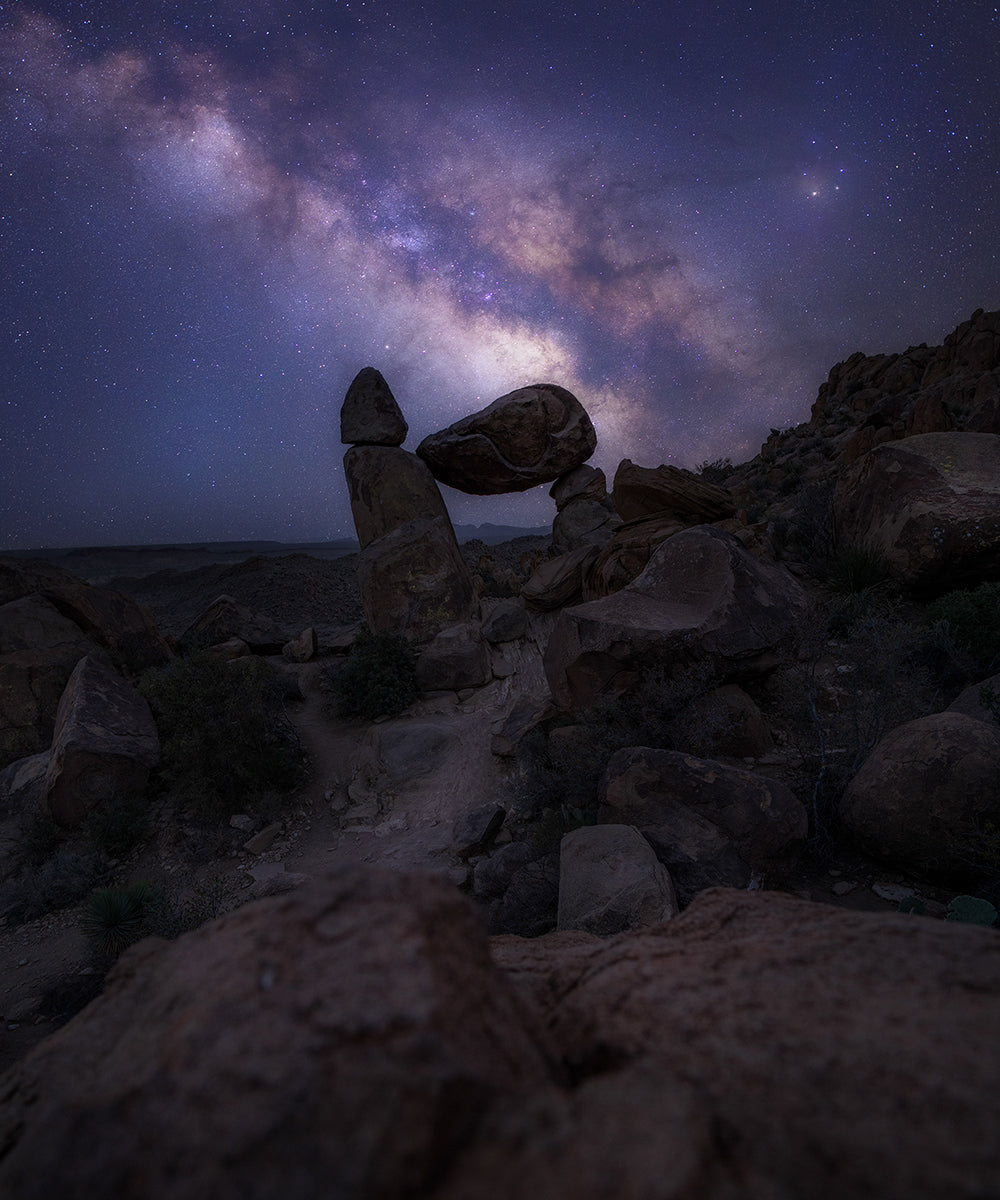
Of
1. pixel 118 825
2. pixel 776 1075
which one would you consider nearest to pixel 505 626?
pixel 118 825

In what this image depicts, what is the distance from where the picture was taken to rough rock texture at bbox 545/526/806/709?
602cm

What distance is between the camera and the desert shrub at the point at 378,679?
8992 mm

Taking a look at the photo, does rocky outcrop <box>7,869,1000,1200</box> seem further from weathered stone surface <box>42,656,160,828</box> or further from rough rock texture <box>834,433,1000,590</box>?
rough rock texture <box>834,433,1000,590</box>

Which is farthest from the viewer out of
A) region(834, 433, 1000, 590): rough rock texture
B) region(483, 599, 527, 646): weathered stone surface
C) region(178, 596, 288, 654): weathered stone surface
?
region(178, 596, 288, 654): weathered stone surface

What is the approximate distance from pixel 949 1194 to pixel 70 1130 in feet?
3.87

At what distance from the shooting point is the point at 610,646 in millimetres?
6145

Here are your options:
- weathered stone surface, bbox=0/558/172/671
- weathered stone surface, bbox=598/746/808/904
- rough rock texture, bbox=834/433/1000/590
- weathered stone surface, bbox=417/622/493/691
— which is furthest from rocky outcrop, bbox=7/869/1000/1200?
weathered stone surface, bbox=0/558/172/671

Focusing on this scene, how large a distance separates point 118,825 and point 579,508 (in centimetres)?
1060

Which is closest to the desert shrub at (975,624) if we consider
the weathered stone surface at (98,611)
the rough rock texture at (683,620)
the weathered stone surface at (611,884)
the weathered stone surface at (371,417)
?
the rough rock texture at (683,620)

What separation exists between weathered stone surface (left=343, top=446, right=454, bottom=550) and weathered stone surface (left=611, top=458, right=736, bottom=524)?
4.07m

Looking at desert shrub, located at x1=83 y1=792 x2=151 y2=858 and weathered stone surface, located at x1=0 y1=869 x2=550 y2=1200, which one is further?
desert shrub, located at x1=83 y1=792 x2=151 y2=858

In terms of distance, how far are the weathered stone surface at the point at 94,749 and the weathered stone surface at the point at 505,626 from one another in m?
5.57

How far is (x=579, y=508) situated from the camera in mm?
13180

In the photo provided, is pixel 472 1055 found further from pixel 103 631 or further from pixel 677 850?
pixel 103 631
